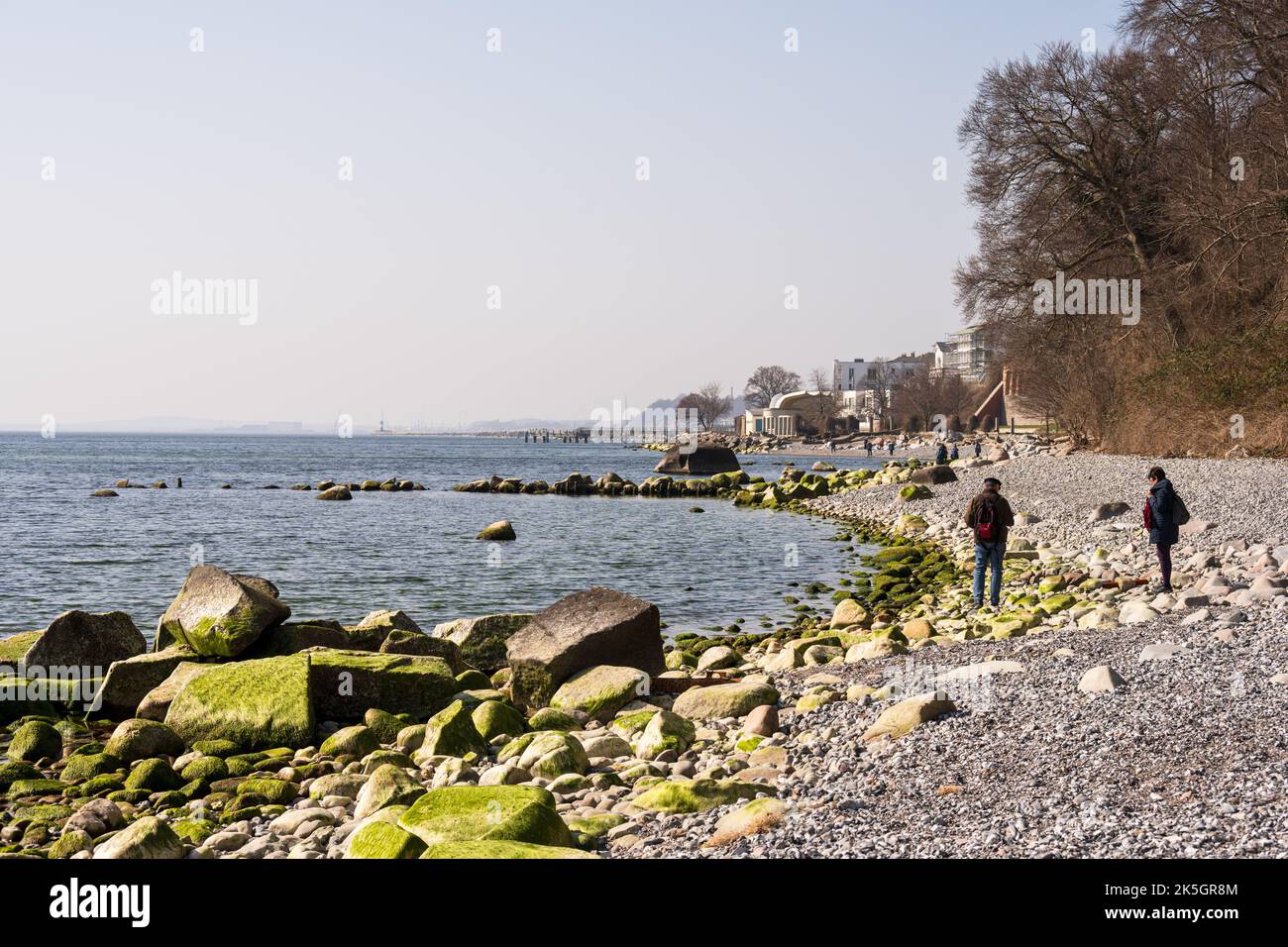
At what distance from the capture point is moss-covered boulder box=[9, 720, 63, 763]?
1133cm

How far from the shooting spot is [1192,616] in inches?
503

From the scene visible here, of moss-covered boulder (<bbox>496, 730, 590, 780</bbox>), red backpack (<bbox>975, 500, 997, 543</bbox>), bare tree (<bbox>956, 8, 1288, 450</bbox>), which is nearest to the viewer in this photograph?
moss-covered boulder (<bbox>496, 730, 590, 780</bbox>)

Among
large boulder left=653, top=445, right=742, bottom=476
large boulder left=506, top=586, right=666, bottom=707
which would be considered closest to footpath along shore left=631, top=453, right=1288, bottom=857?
large boulder left=506, top=586, right=666, bottom=707

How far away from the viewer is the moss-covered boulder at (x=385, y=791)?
30.0 ft

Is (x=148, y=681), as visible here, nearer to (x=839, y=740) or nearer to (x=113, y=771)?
(x=113, y=771)

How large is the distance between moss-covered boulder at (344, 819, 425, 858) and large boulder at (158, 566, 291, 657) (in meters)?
6.87

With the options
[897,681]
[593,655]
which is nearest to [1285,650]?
[897,681]

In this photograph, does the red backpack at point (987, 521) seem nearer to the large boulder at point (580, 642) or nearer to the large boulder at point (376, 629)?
the large boulder at point (580, 642)

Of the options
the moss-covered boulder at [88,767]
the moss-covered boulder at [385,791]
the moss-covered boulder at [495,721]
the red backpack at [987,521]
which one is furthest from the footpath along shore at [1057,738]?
the moss-covered boulder at [88,767]

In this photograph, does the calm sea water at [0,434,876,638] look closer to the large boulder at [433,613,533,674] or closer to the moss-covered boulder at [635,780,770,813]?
the large boulder at [433,613,533,674]

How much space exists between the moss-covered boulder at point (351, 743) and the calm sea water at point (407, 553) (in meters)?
8.66

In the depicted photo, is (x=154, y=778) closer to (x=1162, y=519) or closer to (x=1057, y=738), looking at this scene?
(x=1057, y=738)

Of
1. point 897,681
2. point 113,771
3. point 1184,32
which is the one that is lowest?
point 113,771
